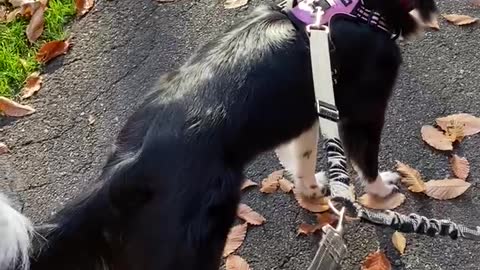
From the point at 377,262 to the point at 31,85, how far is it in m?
1.75

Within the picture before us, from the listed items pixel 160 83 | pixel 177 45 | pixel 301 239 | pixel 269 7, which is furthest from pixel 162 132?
pixel 177 45

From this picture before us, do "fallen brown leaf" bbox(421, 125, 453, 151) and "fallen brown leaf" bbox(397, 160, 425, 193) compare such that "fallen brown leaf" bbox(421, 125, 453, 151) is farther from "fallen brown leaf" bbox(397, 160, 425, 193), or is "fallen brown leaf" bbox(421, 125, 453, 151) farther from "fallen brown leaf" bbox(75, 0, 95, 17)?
"fallen brown leaf" bbox(75, 0, 95, 17)

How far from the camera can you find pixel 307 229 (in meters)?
2.81

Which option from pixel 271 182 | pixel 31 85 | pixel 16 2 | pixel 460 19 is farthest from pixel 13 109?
pixel 460 19

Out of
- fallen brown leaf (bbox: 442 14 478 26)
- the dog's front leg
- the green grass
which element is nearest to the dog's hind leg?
the dog's front leg

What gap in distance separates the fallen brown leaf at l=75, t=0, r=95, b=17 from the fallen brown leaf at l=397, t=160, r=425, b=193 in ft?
5.68

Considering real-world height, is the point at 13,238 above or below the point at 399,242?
above

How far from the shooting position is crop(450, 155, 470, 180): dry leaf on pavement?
2902 mm

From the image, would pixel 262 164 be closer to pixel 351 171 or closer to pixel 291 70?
pixel 351 171

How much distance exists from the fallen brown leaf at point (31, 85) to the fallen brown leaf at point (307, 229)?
4.62ft

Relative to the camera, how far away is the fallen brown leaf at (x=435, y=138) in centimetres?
298

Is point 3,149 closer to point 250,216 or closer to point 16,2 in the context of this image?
point 16,2

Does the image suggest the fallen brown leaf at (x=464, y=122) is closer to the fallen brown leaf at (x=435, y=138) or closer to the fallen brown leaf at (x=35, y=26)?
the fallen brown leaf at (x=435, y=138)

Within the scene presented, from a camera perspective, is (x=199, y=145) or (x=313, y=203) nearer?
(x=199, y=145)
